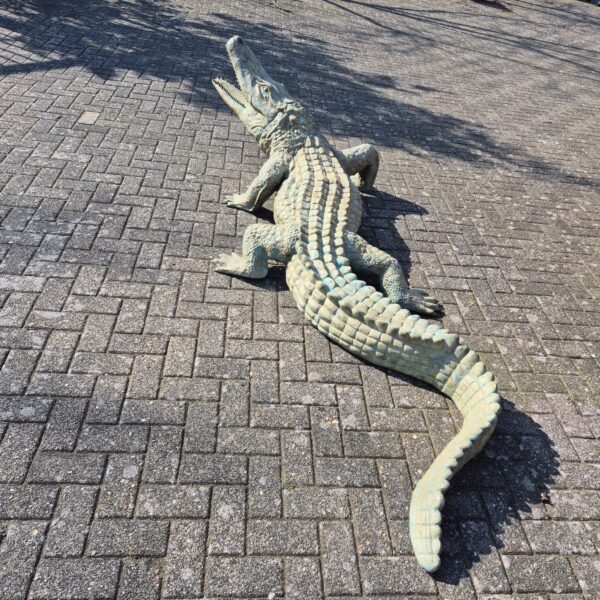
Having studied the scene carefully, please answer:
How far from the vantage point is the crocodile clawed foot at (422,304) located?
161 inches

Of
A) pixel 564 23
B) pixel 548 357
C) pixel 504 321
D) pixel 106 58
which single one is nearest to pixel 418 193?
pixel 504 321

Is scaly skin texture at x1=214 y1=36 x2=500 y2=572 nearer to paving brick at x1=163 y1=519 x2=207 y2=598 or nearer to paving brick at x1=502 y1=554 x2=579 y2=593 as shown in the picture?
paving brick at x1=502 y1=554 x2=579 y2=593

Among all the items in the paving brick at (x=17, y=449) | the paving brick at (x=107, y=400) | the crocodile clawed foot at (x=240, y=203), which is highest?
the crocodile clawed foot at (x=240, y=203)

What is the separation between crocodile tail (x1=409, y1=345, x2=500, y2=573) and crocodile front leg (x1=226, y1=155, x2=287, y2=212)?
2.68 metres

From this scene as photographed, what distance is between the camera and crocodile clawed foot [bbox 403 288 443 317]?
4.08 metres

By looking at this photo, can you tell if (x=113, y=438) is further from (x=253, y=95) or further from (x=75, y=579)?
(x=253, y=95)

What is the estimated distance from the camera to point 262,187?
196 inches

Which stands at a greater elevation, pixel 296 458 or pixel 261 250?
pixel 261 250

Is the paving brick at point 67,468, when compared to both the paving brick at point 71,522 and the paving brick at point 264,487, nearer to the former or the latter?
the paving brick at point 71,522

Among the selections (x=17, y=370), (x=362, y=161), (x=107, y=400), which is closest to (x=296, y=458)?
(x=107, y=400)

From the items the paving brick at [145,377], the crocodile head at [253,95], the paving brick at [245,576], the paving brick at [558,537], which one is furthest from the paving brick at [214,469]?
the crocodile head at [253,95]

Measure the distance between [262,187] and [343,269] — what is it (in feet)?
5.47

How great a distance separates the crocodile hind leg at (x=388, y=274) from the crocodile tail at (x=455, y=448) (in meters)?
0.90

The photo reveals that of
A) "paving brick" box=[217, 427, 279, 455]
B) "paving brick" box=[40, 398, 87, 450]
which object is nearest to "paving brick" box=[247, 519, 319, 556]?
"paving brick" box=[217, 427, 279, 455]
